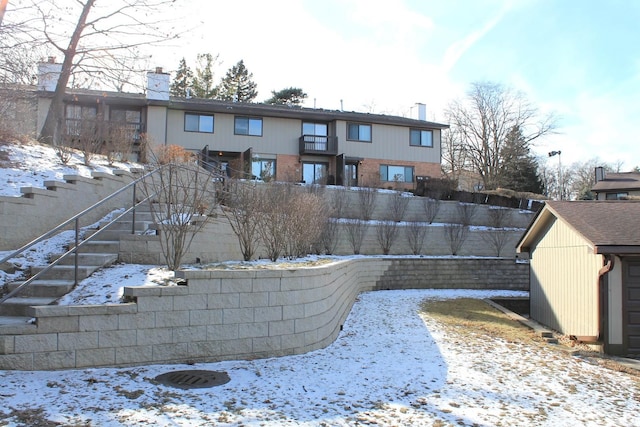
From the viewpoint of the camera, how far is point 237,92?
47594 mm

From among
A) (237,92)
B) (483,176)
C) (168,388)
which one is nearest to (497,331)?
(168,388)

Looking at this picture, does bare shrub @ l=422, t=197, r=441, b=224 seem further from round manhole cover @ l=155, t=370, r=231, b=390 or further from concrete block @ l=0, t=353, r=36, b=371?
concrete block @ l=0, t=353, r=36, b=371

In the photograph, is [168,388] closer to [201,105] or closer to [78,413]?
[78,413]

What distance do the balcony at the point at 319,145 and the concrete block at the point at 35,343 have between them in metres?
24.6

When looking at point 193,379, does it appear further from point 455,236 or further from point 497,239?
point 497,239

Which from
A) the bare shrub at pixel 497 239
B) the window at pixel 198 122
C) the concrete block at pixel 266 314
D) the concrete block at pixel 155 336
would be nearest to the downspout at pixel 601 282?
the concrete block at pixel 266 314

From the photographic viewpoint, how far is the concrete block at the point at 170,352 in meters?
5.33

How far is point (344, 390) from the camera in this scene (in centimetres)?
504

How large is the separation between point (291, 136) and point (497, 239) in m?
14.4

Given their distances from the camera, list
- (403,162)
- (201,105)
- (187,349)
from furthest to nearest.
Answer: (403,162), (201,105), (187,349)

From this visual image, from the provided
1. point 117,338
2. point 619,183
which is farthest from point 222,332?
point 619,183

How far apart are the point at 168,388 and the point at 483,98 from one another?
161 ft

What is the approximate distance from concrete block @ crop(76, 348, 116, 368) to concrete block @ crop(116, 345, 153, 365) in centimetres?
6

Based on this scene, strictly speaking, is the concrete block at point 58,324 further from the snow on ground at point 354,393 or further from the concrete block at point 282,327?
the concrete block at point 282,327
